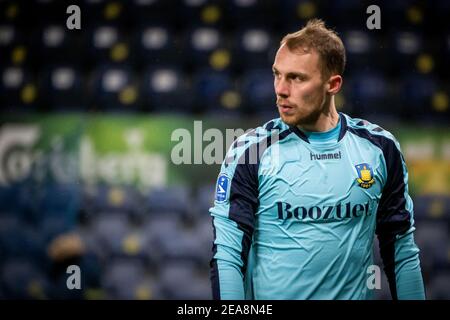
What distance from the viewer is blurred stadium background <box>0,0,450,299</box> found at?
3008 mm

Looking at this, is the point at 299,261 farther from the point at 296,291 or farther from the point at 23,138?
the point at 23,138

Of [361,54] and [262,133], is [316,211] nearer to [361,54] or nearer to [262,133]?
[262,133]

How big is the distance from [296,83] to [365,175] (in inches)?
13.3

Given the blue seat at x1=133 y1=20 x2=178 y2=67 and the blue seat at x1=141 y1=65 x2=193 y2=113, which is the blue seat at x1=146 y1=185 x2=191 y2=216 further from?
the blue seat at x1=133 y1=20 x2=178 y2=67

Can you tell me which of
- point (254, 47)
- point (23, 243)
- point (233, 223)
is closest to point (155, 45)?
point (254, 47)

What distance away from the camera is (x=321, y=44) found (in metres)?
1.80

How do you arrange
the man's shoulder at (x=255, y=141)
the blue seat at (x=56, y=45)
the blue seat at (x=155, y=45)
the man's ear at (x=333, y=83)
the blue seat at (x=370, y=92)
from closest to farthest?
1. the man's shoulder at (x=255, y=141)
2. the man's ear at (x=333, y=83)
3. the blue seat at (x=370, y=92)
4. the blue seat at (x=56, y=45)
5. the blue seat at (x=155, y=45)

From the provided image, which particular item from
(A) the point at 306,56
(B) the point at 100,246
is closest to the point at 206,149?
(B) the point at 100,246

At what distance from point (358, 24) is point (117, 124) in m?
1.30

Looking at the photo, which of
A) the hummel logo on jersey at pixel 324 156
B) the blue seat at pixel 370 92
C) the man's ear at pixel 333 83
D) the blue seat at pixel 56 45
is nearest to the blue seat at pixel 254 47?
the blue seat at pixel 370 92

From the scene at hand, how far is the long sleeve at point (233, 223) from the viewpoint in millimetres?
1664

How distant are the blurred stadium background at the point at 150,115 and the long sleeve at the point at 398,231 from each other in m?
1.08

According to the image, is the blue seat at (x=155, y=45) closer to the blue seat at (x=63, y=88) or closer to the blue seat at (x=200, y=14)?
the blue seat at (x=200, y=14)

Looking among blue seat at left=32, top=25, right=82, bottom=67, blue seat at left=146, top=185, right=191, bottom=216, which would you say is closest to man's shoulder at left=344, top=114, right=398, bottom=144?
blue seat at left=146, top=185, right=191, bottom=216
